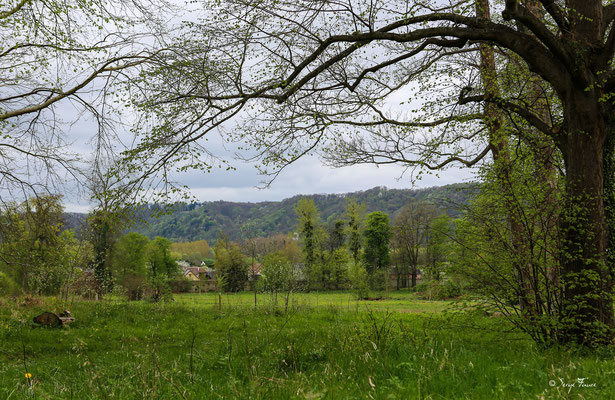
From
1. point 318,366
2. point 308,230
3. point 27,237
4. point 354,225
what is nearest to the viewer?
point 318,366

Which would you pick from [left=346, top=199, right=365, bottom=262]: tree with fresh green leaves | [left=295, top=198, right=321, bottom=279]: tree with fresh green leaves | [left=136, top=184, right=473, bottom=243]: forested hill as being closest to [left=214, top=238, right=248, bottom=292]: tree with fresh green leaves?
[left=295, top=198, right=321, bottom=279]: tree with fresh green leaves

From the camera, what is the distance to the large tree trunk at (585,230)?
593 cm

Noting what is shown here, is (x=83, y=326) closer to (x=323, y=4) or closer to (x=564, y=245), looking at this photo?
(x=323, y=4)

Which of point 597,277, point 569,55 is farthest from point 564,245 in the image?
point 569,55

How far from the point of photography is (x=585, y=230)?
247 inches

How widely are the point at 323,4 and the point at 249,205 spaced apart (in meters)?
180

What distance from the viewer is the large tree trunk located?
5.93 metres

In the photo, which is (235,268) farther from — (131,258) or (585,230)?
(585,230)

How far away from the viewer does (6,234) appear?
34.6ft

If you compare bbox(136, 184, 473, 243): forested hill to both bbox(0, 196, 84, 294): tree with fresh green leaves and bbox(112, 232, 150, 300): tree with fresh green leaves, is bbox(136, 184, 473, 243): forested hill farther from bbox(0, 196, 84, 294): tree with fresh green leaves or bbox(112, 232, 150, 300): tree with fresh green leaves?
bbox(0, 196, 84, 294): tree with fresh green leaves

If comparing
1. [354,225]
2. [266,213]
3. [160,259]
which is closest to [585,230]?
[354,225]

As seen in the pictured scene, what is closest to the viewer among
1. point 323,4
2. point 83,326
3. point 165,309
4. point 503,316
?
point 503,316

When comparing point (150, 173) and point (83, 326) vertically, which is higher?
point (150, 173)

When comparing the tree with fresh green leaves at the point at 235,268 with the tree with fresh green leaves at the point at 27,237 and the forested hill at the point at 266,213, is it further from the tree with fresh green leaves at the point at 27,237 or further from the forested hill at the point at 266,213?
the forested hill at the point at 266,213
